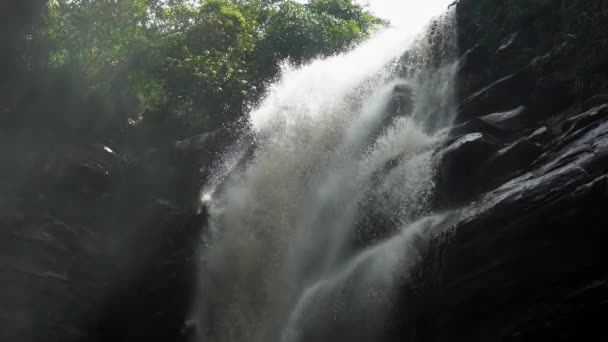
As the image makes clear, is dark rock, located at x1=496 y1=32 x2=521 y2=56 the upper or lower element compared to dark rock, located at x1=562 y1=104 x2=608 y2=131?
upper

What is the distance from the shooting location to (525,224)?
7246 millimetres

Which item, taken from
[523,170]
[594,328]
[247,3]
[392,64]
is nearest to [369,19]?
[247,3]

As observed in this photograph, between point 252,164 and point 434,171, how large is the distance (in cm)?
744

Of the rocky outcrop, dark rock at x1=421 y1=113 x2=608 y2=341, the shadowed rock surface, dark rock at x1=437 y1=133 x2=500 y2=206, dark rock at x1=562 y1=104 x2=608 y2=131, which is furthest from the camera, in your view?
the rocky outcrop

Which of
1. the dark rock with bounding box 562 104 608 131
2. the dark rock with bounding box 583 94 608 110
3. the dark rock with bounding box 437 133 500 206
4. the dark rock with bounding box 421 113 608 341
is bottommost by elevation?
the dark rock with bounding box 421 113 608 341

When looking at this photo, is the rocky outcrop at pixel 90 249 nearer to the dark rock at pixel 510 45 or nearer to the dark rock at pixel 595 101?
the dark rock at pixel 510 45

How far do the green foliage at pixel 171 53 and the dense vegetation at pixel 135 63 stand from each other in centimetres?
4

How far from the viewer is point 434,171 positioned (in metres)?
10.2

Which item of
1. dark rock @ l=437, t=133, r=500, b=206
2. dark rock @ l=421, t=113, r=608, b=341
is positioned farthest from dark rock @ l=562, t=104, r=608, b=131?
dark rock @ l=437, t=133, r=500, b=206

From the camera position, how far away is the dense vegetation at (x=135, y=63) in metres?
14.8

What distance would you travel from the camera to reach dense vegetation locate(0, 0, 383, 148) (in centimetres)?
1483

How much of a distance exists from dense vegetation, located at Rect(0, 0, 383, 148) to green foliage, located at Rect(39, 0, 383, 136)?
0.04m

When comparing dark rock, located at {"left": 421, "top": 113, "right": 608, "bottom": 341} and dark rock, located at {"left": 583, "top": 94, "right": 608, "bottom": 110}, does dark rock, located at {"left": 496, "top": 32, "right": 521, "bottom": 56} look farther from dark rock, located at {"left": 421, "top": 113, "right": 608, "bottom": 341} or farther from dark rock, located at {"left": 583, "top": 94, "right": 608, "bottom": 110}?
dark rock, located at {"left": 421, "top": 113, "right": 608, "bottom": 341}

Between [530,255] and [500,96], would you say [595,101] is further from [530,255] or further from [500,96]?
[530,255]
